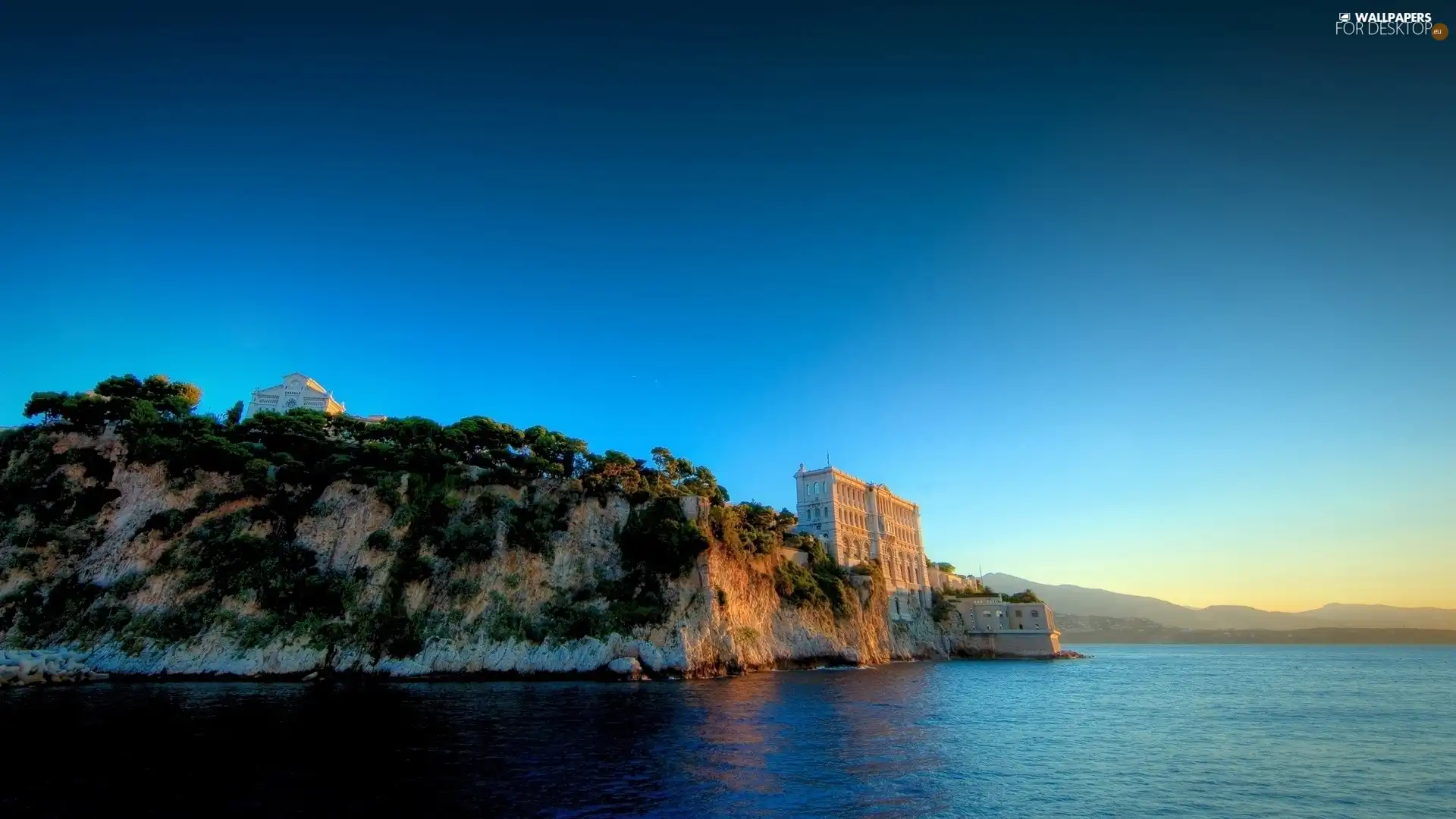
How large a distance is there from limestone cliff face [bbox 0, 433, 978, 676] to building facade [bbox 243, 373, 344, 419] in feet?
120

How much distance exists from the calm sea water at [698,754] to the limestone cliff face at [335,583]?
22.9ft

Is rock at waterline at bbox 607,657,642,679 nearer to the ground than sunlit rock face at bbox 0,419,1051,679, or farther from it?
nearer to the ground

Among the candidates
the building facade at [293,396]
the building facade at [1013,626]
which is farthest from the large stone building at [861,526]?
the building facade at [293,396]

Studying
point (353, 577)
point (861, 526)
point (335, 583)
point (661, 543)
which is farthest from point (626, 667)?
point (861, 526)

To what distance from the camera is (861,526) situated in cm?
10031

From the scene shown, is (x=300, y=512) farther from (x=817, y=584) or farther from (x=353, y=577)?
(x=817, y=584)

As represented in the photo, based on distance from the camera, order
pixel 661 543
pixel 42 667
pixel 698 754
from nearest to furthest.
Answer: pixel 698 754
pixel 42 667
pixel 661 543

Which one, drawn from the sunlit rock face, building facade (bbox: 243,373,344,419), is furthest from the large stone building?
building facade (bbox: 243,373,344,419)

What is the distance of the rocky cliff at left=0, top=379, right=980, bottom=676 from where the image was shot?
4612cm

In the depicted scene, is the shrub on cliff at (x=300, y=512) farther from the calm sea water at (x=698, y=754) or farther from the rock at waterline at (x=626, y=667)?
the calm sea water at (x=698, y=754)

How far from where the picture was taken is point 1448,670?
74.0 metres

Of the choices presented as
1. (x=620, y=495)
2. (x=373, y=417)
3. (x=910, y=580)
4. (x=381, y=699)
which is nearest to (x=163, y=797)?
(x=381, y=699)

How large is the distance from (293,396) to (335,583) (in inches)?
2133

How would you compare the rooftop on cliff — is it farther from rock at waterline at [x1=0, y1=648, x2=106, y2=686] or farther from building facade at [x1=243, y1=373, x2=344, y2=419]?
building facade at [x1=243, y1=373, x2=344, y2=419]
